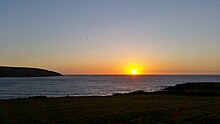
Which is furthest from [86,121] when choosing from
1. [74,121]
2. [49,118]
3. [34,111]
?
[34,111]

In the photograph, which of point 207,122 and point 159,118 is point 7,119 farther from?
point 207,122

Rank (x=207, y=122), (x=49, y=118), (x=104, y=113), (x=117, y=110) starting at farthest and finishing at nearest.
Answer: (x=117, y=110)
(x=104, y=113)
(x=49, y=118)
(x=207, y=122)

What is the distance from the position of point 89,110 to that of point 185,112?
8.01 meters

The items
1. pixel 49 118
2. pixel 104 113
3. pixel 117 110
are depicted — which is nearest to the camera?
pixel 49 118

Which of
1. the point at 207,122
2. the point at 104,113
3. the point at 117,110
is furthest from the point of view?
the point at 117,110

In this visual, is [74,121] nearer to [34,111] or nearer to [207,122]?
[34,111]

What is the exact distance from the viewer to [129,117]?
75.5ft

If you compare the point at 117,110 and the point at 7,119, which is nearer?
the point at 7,119

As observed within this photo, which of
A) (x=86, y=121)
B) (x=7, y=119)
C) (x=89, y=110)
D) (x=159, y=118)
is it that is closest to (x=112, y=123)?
(x=86, y=121)

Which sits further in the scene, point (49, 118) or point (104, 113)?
point (104, 113)

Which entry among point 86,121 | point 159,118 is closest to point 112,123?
point 86,121

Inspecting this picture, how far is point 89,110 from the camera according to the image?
86.7 ft

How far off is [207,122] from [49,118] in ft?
37.1

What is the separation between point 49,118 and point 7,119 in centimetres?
303
